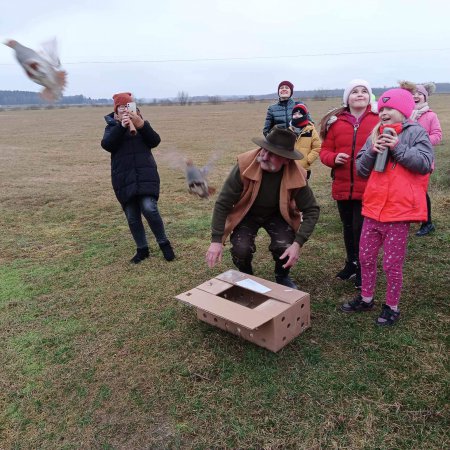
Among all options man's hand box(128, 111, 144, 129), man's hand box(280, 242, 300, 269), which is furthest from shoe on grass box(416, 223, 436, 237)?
man's hand box(128, 111, 144, 129)

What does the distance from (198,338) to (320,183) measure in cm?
594

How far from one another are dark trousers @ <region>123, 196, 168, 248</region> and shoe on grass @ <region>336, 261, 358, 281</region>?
6.51 ft

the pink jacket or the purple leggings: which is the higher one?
the pink jacket

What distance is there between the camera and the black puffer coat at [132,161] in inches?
175

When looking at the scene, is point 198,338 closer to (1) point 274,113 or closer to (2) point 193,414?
(2) point 193,414

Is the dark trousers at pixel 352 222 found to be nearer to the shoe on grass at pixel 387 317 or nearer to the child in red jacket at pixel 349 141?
the child in red jacket at pixel 349 141

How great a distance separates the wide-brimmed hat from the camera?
3072mm

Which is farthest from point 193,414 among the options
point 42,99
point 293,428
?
point 42,99

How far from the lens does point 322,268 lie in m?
4.35

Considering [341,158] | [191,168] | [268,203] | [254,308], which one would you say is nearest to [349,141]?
[341,158]

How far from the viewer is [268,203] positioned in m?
3.47

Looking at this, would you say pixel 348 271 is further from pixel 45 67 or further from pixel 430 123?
pixel 45 67

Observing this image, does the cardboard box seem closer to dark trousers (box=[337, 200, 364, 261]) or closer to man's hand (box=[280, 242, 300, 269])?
man's hand (box=[280, 242, 300, 269])

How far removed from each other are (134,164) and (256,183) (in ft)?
5.67
